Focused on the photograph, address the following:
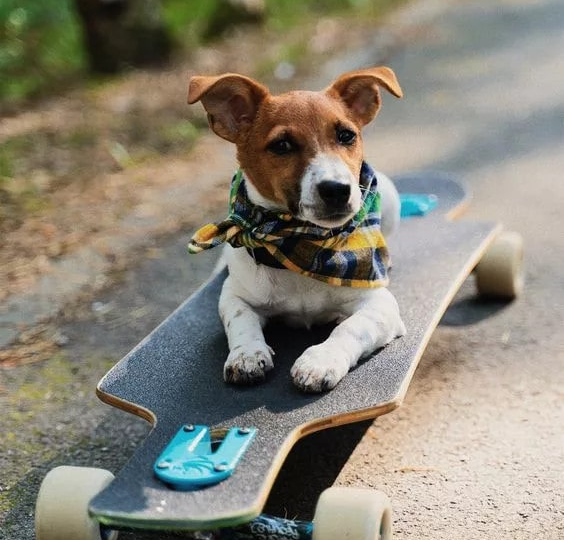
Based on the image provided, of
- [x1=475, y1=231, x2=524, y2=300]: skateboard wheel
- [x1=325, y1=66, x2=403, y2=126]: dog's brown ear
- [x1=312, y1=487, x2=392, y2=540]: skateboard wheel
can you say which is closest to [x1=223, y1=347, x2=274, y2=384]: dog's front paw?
[x1=312, y1=487, x2=392, y2=540]: skateboard wheel

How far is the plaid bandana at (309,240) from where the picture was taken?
335cm

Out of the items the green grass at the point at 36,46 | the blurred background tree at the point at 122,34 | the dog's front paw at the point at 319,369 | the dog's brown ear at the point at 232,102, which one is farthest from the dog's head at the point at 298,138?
the green grass at the point at 36,46

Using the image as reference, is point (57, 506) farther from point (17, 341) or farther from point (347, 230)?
point (17, 341)

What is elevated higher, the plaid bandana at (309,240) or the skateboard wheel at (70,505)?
the plaid bandana at (309,240)

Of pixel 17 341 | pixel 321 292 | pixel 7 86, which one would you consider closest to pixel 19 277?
pixel 17 341

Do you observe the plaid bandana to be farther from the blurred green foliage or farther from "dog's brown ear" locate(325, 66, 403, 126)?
the blurred green foliage

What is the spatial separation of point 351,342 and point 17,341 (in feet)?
6.64

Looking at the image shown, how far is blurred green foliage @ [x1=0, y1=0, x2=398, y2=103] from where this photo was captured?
8.94 m

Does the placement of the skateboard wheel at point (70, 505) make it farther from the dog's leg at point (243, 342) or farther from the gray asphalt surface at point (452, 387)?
the dog's leg at point (243, 342)

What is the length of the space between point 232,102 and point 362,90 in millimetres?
533

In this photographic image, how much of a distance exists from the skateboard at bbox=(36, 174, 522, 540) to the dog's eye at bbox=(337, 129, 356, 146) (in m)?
0.72

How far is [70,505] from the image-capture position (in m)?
2.70

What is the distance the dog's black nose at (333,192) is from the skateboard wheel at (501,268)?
1.54 meters

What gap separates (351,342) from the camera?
3.21 m
